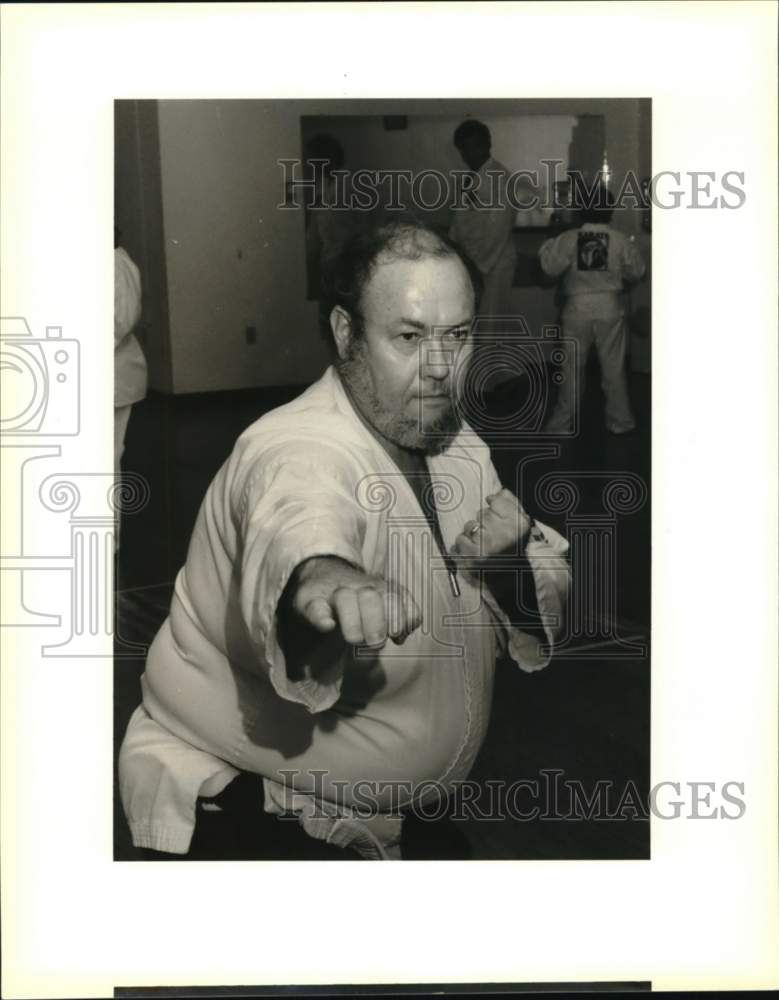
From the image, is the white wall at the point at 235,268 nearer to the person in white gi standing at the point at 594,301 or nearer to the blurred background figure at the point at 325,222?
the blurred background figure at the point at 325,222

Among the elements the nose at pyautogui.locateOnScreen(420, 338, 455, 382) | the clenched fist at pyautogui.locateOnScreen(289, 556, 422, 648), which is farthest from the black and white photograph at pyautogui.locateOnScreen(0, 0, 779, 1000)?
the clenched fist at pyautogui.locateOnScreen(289, 556, 422, 648)

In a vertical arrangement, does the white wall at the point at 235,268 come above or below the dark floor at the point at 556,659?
above

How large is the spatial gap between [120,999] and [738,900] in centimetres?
137

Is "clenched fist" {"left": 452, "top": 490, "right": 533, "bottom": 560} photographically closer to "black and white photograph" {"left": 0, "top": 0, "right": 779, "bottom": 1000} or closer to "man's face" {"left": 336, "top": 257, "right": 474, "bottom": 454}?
"black and white photograph" {"left": 0, "top": 0, "right": 779, "bottom": 1000}

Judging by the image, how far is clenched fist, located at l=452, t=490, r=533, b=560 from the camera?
315 cm

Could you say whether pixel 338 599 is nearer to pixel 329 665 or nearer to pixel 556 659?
pixel 329 665

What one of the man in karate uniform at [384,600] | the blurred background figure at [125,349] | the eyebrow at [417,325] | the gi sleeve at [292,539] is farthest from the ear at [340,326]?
the blurred background figure at [125,349]

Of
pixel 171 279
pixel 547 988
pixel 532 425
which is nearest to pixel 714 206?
pixel 532 425

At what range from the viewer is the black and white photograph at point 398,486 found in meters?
3.08

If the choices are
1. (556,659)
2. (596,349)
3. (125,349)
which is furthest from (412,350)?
(556,659)

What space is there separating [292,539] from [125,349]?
588 mm

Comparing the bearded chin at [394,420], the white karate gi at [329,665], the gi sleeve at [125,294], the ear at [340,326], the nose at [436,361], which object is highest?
the gi sleeve at [125,294]

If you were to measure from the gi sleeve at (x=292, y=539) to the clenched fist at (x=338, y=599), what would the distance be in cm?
2

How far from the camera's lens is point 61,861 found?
319cm
